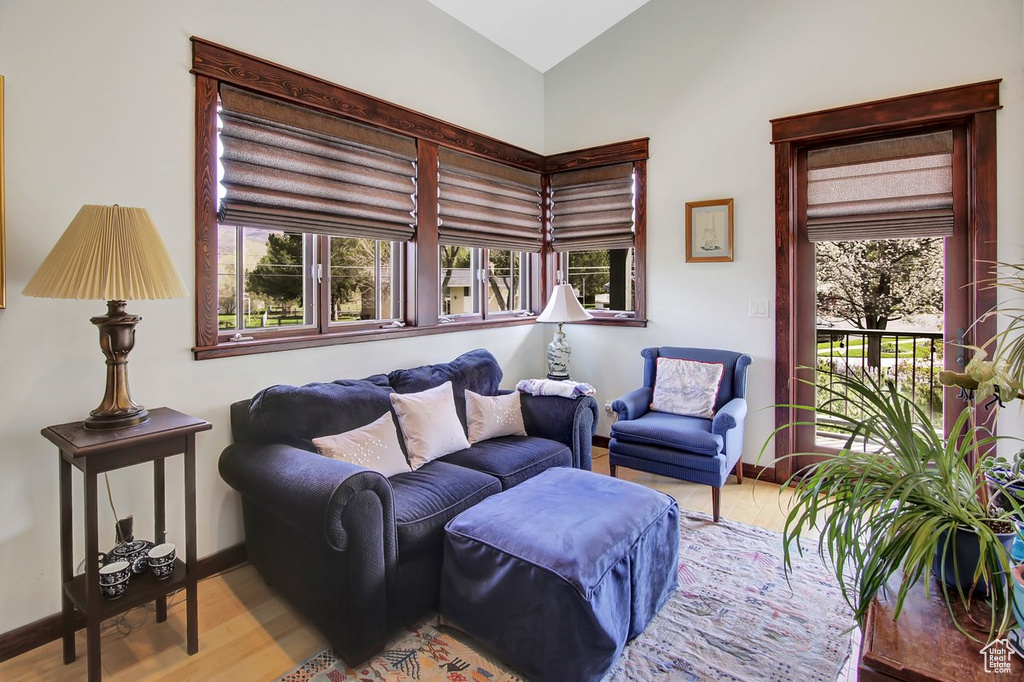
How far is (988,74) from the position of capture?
3057 mm

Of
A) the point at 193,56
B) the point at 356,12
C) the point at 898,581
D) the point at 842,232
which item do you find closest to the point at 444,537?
the point at 898,581

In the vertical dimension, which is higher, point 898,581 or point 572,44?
point 572,44

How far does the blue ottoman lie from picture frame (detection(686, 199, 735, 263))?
2098mm

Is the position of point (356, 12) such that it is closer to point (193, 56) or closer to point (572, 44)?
point (193, 56)

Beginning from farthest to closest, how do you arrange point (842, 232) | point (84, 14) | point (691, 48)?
point (691, 48), point (842, 232), point (84, 14)

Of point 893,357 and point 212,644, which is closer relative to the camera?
point 212,644

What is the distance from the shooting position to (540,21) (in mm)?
4105

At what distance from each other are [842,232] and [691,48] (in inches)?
63.6

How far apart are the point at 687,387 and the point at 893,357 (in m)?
1.29

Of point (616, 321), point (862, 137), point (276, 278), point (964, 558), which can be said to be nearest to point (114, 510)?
point (276, 278)

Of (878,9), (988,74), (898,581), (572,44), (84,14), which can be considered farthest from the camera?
(572,44)

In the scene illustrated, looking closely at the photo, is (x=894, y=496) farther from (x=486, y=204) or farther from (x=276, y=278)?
(x=486, y=204)

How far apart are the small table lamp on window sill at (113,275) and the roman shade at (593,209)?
10.2ft

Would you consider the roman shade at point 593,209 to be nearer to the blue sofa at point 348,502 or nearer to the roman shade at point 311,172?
the roman shade at point 311,172
